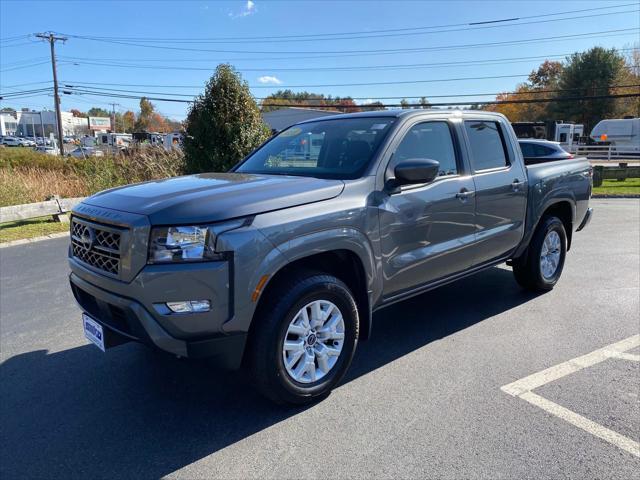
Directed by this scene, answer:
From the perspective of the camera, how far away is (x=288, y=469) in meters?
2.67

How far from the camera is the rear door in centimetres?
448

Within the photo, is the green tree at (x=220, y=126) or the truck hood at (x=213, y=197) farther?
the green tree at (x=220, y=126)

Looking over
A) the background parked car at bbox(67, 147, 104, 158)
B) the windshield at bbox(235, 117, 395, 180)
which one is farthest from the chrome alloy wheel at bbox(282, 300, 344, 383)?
the background parked car at bbox(67, 147, 104, 158)

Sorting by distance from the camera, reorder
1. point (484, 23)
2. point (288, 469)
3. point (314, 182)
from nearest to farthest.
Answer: point (288, 469)
point (314, 182)
point (484, 23)

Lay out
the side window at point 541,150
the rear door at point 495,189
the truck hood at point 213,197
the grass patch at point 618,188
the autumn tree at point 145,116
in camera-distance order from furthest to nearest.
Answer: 1. the autumn tree at point 145,116
2. the grass patch at point 618,188
3. the side window at point 541,150
4. the rear door at point 495,189
5. the truck hood at point 213,197

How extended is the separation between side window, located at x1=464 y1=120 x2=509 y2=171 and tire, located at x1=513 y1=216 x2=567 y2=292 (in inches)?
41.3

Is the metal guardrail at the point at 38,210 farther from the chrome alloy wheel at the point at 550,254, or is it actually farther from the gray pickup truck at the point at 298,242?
the chrome alloy wheel at the point at 550,254

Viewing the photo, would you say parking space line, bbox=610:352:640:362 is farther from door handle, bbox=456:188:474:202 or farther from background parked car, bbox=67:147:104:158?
background parked car, bbox=67:147:104:158

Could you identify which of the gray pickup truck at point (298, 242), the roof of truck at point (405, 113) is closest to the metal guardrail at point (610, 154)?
the roof of truck at point (405, 113)

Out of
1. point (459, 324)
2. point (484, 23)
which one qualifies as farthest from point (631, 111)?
point (459, 324)

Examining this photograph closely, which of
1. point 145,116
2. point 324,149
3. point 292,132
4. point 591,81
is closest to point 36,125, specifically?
point 145,116

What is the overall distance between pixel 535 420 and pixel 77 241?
10.7ft

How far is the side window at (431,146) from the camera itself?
3885 mm

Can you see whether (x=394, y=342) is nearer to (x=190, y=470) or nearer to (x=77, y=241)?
(x=190, y=470)
